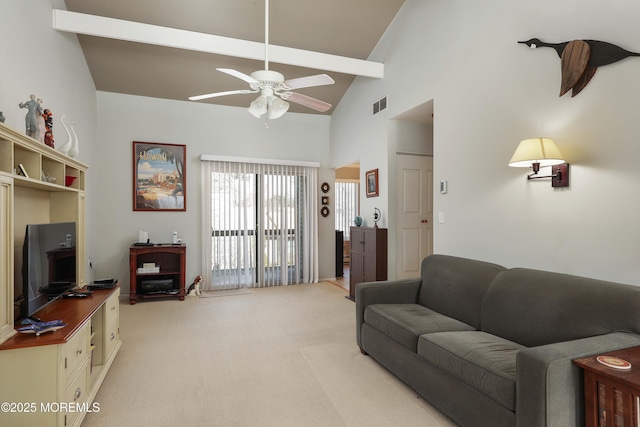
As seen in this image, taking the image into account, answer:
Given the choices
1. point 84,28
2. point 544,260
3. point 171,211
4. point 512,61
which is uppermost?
point 84,28

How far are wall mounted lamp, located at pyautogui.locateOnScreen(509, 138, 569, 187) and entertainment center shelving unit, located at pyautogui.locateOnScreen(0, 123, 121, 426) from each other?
10.1 ft

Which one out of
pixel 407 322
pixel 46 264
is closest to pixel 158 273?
pixel 46 264

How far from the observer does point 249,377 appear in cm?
262

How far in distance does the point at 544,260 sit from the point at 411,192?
7.73 ft

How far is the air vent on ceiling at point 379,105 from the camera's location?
15.2 ft

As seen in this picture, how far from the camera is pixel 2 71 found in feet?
7.72

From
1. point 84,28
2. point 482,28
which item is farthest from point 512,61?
point 84,28

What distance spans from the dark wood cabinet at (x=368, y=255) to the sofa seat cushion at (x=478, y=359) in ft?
7.46

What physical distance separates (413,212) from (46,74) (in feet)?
14.6

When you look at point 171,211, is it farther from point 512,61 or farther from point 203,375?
point 512,61

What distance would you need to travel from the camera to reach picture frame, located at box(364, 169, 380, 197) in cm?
484

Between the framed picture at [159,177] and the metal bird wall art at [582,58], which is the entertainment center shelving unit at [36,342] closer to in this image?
the framed picture at [159,177]

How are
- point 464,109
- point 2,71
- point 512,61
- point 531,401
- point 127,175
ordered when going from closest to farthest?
point 531,401
point 2,71
point 512,61
point 464,109
point 127,175

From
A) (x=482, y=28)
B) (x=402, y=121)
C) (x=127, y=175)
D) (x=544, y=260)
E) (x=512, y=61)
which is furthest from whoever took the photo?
(x=127, y=175)
